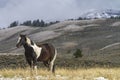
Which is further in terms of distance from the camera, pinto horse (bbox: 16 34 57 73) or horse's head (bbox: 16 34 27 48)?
pinto horse (bbox: 16 34 57 73)

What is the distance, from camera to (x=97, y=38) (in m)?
164

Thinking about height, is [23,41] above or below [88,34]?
above

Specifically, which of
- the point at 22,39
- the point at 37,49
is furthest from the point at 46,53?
the point at 22,39

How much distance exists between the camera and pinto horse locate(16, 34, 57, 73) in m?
19.3

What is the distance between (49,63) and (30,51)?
2.38m

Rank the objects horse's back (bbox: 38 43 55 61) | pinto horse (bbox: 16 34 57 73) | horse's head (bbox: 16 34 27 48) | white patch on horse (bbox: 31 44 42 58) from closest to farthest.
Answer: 1. horse's head (bbox: 16 34 27 48)
2. pinto horse (bbox: 16 34 57 73)
3. white patch on horse (bbox: 31 44 42 58)
4. horse's back (bbox: 38 43 55 61)

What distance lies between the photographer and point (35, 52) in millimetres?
19719

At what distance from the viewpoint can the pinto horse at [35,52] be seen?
1931cm

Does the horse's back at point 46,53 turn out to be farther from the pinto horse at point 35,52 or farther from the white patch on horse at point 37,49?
the white patch on horse at point 37,49

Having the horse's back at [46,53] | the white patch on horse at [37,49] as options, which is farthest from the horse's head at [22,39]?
the horse's back at [46,53]

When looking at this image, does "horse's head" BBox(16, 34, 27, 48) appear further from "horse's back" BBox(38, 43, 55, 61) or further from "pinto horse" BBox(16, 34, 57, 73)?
"horse's back" BBox(38, 43, 55, 61)

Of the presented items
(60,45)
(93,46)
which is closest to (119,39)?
(93,46)

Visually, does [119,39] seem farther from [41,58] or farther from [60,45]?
[41,58]

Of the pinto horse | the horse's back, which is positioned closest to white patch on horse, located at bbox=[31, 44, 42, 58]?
the pinto horse
